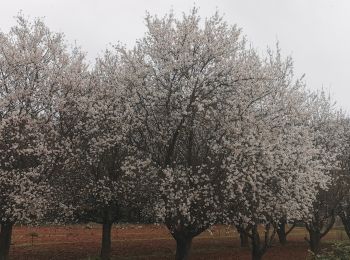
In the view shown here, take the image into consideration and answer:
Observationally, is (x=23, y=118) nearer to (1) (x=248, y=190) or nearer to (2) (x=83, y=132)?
(2) (x=83, y=132)

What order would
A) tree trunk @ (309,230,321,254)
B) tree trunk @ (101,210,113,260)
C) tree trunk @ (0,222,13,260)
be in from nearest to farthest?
tree trunk @ (0,222,13,260)
tree trunk @ (101,210,113,260)
tree trunk @ (309,230,321,254)

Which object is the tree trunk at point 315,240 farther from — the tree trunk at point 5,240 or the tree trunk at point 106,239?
the tree trunk at point 5,240

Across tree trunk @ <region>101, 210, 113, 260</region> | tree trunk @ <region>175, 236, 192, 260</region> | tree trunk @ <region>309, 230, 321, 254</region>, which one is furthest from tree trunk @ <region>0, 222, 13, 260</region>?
tree trunk @ <region>309, 230, 321, 254</region>

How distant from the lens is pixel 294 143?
21375 millimetres

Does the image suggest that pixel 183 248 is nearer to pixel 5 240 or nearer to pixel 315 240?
pixel 5 240

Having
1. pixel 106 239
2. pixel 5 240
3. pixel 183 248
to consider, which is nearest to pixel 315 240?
pixel 183 248

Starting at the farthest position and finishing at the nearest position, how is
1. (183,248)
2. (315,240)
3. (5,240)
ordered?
(315,240) → (5,240) → (183,248)

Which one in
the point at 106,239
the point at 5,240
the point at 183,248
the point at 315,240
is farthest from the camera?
the point at 315,240

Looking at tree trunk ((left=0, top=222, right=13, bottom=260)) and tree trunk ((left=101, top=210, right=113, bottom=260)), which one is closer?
tree trunk ((left=0, top=222, right=13, bottom=260))

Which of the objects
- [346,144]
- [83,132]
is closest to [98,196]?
[83,132]

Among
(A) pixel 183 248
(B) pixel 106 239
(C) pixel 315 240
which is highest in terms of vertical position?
(B) pixel 106 239

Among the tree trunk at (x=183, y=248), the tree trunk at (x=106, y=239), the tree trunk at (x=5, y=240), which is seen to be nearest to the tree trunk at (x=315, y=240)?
the tree trunk at (x=183, y=248)

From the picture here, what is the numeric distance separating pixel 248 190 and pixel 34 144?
9983mm

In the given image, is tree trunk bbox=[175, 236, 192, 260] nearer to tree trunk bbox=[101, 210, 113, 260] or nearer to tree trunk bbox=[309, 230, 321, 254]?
tree trunk bbox=[101, 210, 113, 260]
